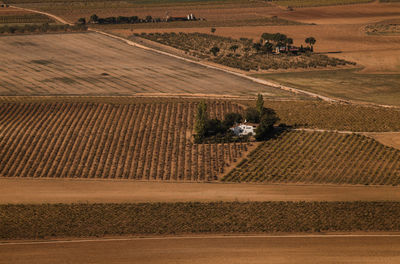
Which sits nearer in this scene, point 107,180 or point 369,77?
point 107,180

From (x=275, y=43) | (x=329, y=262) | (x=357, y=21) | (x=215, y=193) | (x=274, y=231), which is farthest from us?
(x=357, y=21)

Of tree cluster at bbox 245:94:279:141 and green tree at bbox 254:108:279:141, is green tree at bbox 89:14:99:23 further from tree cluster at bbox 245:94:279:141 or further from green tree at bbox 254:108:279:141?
green tree at bbox 254:108:279:141

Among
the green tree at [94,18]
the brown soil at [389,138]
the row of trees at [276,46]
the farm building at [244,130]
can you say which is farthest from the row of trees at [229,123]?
the green tree at [94,18]

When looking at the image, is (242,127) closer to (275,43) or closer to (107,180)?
(107,180)

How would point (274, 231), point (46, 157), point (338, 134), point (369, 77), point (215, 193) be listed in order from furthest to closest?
point (369, 77), point (338, 134), point (46, 157), point (215, 193), point (274, 231)

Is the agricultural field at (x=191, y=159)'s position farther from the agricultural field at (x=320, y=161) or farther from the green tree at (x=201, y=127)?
the green tree at (x=201, y=127)

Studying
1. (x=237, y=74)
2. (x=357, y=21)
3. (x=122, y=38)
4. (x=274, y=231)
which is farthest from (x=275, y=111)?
(x=357, y=21)
